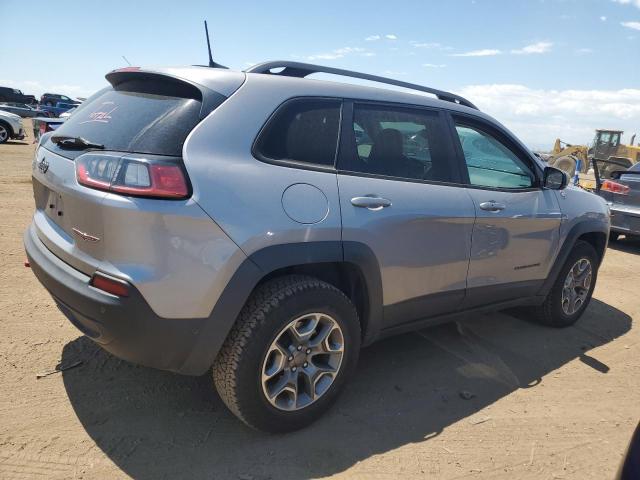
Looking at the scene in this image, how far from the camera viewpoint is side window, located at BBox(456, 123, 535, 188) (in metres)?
3.43

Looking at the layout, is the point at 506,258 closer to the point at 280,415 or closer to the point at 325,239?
the point at 325,239

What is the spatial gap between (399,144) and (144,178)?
159 cm

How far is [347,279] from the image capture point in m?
2.84

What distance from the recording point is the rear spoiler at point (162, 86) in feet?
7.77

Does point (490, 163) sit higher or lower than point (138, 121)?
lower

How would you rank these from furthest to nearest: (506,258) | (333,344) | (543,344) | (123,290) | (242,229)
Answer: (543,344) < (506,258) < (333,344) < (242,229) < (123,290)

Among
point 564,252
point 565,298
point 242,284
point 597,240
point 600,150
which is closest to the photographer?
point 242,284

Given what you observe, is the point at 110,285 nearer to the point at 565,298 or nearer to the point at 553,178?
the point at 553,178

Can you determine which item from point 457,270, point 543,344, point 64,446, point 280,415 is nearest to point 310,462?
point 280,415

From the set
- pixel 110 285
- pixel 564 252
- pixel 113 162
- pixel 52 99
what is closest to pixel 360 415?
pixel 110 285

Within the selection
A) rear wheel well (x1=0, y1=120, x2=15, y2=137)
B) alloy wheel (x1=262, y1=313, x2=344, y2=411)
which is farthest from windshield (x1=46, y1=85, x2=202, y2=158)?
rear wheel well (x1=0, y1=120, x2=15, y2=137)

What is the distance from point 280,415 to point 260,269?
2.64 ft

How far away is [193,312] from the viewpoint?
2215 millimetres

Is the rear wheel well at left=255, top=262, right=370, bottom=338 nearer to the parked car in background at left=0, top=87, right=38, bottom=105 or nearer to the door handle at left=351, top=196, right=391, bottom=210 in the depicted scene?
the door handle at left=351, top=196, right=391, bottom=210
